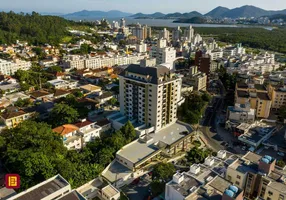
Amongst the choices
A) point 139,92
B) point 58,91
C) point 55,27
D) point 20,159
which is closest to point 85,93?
point 58,91

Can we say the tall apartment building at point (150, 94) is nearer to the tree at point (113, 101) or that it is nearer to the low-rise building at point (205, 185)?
the tree at point (113, 101)

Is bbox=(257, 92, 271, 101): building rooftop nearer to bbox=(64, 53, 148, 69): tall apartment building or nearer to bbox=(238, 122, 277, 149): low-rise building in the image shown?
bbox=(238, 122, 277, 149): low-rise building

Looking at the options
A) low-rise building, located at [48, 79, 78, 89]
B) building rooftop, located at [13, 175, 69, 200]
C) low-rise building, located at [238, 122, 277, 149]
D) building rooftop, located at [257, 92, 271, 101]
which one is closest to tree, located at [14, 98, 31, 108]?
low-rise building, located at [48, 79, 78, 89]

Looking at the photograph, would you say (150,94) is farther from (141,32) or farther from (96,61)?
(141,32)

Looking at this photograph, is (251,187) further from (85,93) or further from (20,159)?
(85,93)

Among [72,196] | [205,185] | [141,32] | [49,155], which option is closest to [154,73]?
[49,155]

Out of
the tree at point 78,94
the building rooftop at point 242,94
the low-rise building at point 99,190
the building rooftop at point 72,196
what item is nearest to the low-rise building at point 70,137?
the low-rise building at point 99,190
